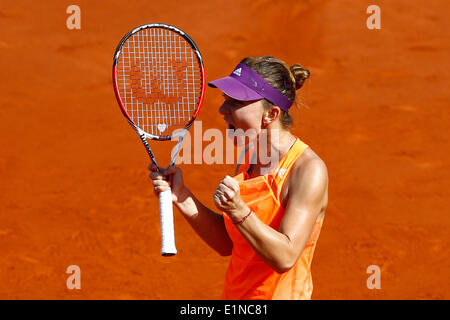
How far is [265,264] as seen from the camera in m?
2.77

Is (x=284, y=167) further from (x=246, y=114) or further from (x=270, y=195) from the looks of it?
(x=246, y=114)

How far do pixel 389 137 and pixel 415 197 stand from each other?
2.35 ft

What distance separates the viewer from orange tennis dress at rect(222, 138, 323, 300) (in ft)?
9.02

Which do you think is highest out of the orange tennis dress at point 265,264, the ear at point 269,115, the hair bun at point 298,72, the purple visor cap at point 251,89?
the hair bun at point 298,72

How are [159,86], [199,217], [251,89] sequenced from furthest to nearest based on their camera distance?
[159,86], [199,217], [251,89]

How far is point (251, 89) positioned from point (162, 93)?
151cm

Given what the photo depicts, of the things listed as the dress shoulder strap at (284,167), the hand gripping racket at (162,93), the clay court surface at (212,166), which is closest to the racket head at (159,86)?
the hand gripping racket at (162,93)

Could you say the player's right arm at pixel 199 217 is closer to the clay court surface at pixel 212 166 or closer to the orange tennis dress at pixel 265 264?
the orange tennis dress at pixel 265 264

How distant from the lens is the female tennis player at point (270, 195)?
2.61 m

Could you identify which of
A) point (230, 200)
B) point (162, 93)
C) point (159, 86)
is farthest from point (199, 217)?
point (159, 86)

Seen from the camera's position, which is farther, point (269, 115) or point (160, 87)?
point (160, 87)

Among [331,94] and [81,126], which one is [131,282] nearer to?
[81,126]

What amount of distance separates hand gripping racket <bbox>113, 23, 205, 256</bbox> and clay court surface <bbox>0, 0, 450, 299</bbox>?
4.08 ft
